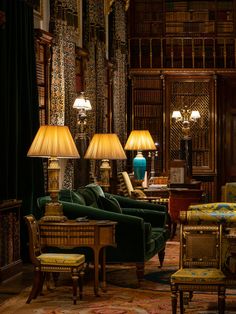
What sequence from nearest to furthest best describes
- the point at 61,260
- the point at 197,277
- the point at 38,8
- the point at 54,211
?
A: the point at 197,277
the point at 61,260
the point at 54,211
the point at 38,8

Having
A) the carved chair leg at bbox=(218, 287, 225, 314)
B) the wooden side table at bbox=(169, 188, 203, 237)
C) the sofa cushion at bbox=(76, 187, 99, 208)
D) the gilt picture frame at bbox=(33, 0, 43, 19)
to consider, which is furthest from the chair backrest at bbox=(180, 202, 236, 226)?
the wooden side table at bbox=(169, 188, 203, 237)

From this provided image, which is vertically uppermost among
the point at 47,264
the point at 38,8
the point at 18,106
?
the point at 38,8

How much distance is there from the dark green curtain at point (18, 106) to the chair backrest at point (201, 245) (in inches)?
97.7

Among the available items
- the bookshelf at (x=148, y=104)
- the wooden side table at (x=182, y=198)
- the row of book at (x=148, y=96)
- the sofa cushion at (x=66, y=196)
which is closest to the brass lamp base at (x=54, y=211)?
the sofa cushion at (x=66, y=196)

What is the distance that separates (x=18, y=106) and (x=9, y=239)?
1.45 m

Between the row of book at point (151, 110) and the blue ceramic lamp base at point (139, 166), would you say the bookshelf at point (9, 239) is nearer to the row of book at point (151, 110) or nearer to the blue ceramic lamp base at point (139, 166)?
the blue ceramic lamp base at point (139, 166)

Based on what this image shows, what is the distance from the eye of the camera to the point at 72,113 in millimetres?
9719

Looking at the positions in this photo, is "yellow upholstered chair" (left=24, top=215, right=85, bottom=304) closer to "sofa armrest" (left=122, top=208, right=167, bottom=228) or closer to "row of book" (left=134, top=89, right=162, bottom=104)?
"sofa armrest" (left=122, top=208, right=167, bottom=228)

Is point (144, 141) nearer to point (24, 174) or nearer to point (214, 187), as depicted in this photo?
point (24, 174)

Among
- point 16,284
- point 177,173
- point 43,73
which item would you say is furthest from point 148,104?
point 16,284

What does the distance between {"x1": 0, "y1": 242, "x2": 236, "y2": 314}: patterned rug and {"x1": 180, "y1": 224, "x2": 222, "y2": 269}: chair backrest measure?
0.49 m

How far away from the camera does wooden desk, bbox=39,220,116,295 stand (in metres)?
6.39

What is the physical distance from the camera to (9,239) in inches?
285

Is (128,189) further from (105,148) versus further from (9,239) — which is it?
(9,239)
